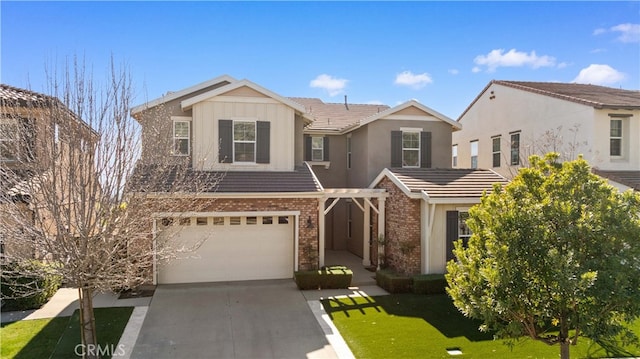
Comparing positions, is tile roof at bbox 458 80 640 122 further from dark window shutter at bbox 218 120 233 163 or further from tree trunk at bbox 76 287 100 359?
tree trunk at bbox 76 287 100 359

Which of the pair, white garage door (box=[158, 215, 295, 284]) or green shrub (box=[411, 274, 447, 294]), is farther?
white garage door (box=[158, 215, 295, 284])

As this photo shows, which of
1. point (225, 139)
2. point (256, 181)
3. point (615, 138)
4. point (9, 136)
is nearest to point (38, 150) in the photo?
point (9, 136)

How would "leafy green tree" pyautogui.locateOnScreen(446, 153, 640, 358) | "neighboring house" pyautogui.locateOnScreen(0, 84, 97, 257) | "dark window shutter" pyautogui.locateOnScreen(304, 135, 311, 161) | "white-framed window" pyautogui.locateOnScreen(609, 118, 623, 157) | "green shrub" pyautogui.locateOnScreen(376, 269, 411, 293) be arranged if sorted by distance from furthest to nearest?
"dark window shutter" pyautogui.locateOnScreen(304, 135, 311, 161), "white-framed window" pyautogui.locateOnScreen(609, 118, 623, 157), "green shrub" pyautogui.locateOnScreen(376, 269, 411, 293), "neighboring house" pyautogui.locateOnScreen(0, 84, 97, 257), "leafy green tree" pyautogui.locateOnScreen(446, 153, 640, 358)

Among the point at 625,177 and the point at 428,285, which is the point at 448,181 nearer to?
the point at 428,285

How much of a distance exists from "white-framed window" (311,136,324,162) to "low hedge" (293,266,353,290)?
308 inches

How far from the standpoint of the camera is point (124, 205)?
7184mm

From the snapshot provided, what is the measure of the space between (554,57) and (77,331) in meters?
17.6

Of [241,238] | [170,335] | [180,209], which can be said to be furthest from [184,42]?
[170,335]

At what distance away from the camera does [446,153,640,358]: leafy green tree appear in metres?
5.59

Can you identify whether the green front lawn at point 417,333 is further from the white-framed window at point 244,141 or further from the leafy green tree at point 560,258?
the white-framed window at point 244,141

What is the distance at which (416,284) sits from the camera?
12.8 metres

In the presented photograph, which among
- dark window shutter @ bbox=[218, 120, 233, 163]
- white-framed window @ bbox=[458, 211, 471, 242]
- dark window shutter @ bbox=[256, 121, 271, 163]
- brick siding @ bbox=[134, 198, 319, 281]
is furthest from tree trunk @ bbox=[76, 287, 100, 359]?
white-framed window @ bbox=[458, 211, 471, 242]

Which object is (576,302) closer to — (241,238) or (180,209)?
(180,209)

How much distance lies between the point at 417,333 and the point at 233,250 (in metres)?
7.23
